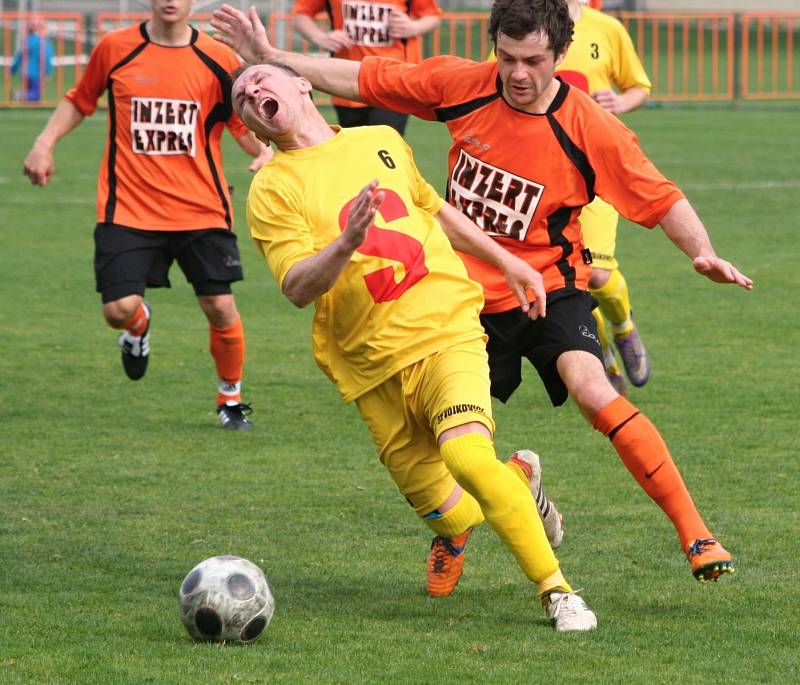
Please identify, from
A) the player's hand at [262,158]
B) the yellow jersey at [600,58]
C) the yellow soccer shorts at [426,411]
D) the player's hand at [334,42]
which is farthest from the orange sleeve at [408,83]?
the player's hand at [334,42]

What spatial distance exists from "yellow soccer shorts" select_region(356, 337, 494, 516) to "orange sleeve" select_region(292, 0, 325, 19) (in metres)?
6.98

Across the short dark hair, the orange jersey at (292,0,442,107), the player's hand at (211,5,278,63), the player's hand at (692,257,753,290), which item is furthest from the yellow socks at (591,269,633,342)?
the player's hand at (692,257,753,290)

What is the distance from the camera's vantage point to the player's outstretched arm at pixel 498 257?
5637 millimetres

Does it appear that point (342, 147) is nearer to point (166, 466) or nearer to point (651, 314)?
point (166, 466)

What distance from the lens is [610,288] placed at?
931cm

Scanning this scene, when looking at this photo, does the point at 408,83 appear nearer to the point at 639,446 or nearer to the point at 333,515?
the point at 639,446

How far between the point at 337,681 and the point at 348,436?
3782mm

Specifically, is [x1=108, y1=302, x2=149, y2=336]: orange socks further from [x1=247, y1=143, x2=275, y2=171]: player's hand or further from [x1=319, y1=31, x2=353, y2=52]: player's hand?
[x1=319, y1=31, x2=353, y2=52]: player's hand

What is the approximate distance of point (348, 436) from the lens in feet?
27.8

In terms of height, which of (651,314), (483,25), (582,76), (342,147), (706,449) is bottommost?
(483,25)

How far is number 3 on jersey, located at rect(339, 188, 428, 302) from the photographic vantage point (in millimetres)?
5465

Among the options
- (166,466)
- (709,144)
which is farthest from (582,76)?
(709,144)

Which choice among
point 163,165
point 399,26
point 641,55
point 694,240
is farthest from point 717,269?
point 641,55

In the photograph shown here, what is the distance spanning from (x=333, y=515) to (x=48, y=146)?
2.89 m
